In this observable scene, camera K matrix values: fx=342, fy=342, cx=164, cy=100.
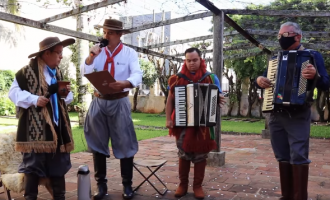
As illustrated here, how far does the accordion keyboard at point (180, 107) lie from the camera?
12.3 ft

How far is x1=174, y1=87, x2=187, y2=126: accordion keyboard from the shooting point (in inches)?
147

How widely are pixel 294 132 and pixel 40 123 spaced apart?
2.40m

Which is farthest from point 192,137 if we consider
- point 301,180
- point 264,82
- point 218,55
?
point 218,55

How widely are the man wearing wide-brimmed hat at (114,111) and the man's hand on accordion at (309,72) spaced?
1.63 meters

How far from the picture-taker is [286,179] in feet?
11.6

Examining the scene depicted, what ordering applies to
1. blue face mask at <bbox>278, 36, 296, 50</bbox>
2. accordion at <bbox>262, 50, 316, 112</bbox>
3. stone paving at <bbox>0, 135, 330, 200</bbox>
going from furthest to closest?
stone paving at <bbox>0, 135, 330, 200</bbox>, blue face mask at <bbox>278, 36, 296, 50</bbox>, accordion at <bbox>262, 50, 316, 112</bbox>

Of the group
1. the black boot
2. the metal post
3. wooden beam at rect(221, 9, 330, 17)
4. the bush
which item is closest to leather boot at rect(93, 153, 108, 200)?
the black boot

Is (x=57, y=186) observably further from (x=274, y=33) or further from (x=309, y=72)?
(x=274, y=33)

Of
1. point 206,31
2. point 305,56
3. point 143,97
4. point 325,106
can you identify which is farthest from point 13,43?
point 305,56

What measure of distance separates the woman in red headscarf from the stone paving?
202 millimetres

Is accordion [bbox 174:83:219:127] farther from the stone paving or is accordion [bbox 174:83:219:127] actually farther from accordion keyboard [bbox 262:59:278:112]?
the stone paving

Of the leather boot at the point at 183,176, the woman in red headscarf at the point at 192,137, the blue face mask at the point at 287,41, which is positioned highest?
the blue face mask at the point at 287,41

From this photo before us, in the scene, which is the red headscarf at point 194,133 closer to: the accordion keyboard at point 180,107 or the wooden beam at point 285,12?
the accordion keyboard at point 180,107

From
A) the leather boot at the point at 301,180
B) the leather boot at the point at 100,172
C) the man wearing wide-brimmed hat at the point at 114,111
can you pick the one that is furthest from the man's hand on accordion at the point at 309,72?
the leather boot at the point at 100,172
